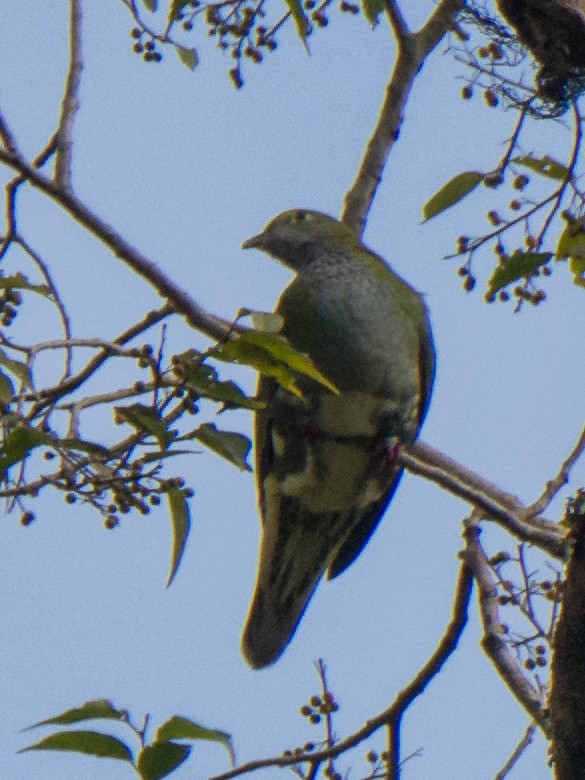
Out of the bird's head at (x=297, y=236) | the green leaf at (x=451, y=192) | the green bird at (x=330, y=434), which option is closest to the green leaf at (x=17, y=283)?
the green leaf at (x=451, y=192)

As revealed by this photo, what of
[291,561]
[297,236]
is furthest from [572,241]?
[297,236]

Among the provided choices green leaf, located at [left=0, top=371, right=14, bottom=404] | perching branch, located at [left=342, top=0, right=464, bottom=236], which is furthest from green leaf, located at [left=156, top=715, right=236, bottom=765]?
perching branch, located at [left=342, top=0, right=464, bottom=236]

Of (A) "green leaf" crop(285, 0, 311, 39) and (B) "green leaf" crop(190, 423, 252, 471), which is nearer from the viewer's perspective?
(B) "green leaf" crop(190, 423, 252, 471)

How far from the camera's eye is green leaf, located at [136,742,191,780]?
8.50 feet

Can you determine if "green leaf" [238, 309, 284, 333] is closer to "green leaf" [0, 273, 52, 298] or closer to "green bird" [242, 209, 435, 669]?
"green leaf" [0, 273, 52, 298]

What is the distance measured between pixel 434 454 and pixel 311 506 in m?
0.61

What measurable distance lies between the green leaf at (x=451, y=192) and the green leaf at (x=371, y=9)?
56.3 inches

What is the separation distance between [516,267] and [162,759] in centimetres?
142

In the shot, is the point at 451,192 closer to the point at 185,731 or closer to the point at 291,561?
the point at 185,731

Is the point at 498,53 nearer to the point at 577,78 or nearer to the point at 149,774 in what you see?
the point at 577,78

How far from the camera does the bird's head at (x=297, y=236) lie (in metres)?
6.06

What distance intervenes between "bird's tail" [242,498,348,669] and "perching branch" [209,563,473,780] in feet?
7.28

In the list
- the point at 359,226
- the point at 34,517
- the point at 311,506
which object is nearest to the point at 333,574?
the point at 311,506

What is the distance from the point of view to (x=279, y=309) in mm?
5633
